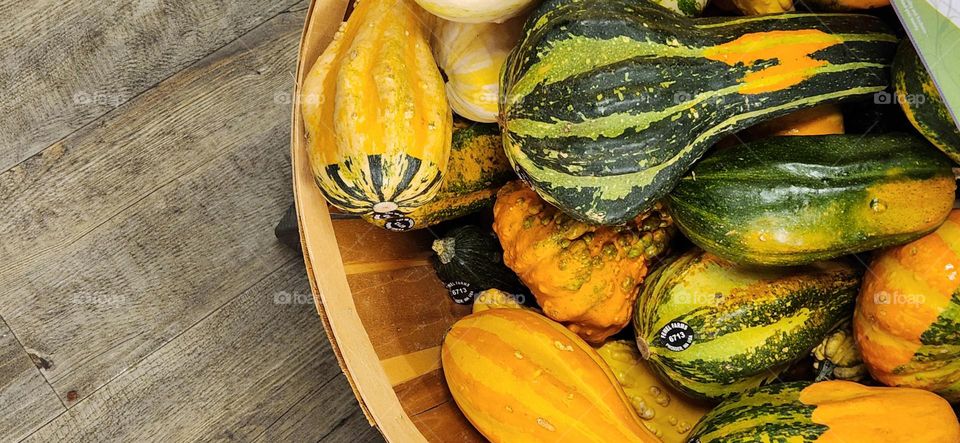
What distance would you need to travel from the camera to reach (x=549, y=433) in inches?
40.2

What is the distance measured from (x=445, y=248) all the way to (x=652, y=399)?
38cm

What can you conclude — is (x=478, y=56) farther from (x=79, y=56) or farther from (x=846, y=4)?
(x=79, y=56)

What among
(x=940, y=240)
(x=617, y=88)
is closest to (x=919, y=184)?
(x=940, y=240)

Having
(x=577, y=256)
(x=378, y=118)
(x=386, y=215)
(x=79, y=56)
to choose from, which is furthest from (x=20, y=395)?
(x=577, y=256)

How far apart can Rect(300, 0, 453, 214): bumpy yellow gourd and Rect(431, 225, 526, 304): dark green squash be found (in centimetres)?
17

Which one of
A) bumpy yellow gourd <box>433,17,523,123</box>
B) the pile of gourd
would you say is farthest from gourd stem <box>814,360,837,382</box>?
bumpy yellow gourd <box>433,17,523,123</box>

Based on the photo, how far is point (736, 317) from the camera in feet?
3.43

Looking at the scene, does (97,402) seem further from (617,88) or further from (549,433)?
(617,88)

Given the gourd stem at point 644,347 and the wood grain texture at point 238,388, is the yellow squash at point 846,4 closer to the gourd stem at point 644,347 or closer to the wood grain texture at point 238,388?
the gourd stem at point 644,347

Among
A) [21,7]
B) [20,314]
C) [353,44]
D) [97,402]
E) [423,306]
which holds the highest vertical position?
[353,44]

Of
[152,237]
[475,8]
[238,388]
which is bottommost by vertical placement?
[238,388]

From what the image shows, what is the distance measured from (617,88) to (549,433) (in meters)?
0.43

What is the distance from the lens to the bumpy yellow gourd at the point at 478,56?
44.1 inches

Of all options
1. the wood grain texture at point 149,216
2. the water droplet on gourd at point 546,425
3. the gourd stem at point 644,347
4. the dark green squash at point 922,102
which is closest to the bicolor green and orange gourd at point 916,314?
the dark green squash at point 922,102
